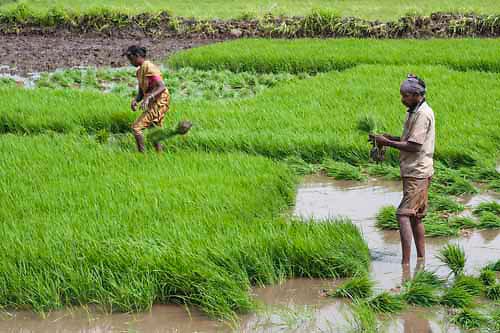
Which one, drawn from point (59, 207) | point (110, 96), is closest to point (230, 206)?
point (59, 207)

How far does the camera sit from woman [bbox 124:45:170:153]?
7.57 metres

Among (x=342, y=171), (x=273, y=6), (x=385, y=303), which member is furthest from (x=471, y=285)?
(x=273, y=6)

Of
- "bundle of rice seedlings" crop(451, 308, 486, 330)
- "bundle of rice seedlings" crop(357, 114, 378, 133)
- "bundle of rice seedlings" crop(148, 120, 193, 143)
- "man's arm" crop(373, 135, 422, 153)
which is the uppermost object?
"man's arm" crop(373, 135, 422, 153)

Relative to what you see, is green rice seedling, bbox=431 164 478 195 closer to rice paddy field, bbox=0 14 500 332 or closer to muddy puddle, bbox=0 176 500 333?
rice paddy field, bbox=0 14 500 332

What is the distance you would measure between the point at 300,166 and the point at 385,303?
3101mm

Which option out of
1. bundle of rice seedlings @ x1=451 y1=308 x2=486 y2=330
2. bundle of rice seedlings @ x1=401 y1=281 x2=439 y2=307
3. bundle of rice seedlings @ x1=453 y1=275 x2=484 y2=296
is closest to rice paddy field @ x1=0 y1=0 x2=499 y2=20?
bundle of rice seedlings @ x1=453 y1=275 x2=484 y2=296

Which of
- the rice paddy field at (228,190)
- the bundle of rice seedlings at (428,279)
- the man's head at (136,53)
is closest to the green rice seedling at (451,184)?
the rice paddy field at (228,190)

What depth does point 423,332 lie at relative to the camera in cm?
459

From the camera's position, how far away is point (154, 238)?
5.52 m

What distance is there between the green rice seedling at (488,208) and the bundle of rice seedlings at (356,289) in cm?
180

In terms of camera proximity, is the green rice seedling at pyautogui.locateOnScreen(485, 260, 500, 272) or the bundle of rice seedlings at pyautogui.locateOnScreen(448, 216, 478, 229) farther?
the bundle of rice seedlings at pyautogui.locateOnScreen(448, 216, 478, 229)

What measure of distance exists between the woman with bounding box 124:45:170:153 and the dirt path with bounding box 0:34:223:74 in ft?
20.5

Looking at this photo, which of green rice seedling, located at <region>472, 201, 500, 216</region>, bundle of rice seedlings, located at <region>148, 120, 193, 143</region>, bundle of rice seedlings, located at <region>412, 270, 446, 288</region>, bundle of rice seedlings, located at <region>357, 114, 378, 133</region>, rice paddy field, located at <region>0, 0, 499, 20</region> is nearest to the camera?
bundle of rice seedlings, located at <region>412, 270, 446, 288</region>

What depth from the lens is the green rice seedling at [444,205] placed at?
661cm
